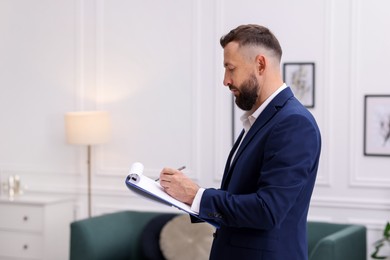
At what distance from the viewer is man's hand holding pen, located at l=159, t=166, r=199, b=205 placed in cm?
230

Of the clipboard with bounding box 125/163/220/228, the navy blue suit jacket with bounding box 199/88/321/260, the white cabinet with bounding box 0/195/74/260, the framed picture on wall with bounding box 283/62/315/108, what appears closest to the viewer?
the navy blue suit jacket with bounding box 199/88/321/260

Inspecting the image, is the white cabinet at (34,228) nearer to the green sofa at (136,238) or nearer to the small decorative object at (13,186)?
the small decorative object at (13,186)

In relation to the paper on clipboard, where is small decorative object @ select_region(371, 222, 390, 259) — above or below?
below

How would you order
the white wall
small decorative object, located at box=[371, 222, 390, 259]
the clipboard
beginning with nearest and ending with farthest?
the clipboard < small decorative object, located at box=[371, 222, 390, 259] < the white wall

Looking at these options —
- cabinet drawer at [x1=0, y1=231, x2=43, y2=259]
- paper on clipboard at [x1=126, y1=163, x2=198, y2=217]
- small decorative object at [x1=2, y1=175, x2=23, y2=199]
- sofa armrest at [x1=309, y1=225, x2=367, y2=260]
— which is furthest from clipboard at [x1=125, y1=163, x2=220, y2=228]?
small decorative object at [x1=2, y1=175, x2=23, y2=199]

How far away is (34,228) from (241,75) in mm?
3848

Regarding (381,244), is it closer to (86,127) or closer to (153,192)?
(86,127)

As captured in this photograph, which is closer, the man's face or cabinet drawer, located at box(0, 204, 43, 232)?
the man's face

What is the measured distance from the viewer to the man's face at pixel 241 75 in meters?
2.30

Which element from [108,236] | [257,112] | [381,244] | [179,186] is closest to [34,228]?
[108,236]

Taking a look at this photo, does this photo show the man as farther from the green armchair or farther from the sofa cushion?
the sofa cushion

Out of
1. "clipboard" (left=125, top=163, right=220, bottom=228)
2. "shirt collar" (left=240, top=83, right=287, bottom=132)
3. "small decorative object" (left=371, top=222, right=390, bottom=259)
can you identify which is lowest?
"small decorative object" (left=371, top=222, right=390, bottom=259)

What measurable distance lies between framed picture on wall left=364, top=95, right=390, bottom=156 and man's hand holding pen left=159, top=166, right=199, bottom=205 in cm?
299

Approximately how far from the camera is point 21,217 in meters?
5.76
